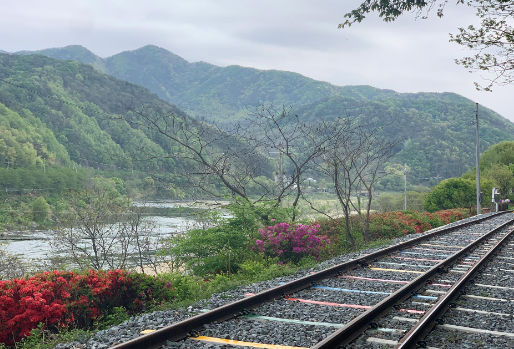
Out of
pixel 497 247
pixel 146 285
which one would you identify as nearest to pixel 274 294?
pixel 146 285

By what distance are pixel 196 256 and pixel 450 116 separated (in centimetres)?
13121

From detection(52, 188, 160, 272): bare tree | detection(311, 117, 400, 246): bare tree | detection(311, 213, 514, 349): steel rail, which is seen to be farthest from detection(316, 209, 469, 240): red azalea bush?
detection(311, 213, 514, 349): steel rail

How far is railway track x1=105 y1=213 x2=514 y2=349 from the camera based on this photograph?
4988 millimetres

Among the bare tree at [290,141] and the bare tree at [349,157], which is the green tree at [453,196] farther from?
the bare tree at [290,141]

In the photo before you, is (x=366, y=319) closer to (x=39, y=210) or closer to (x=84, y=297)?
(x=84, y=297)

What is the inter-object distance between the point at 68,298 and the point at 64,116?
367ft

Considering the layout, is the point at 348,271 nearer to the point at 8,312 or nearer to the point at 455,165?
the point at 8,312

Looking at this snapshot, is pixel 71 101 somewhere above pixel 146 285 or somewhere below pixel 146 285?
above

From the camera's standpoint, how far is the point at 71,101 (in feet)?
383

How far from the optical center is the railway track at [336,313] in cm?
499

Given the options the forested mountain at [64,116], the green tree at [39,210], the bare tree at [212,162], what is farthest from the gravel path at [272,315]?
the forested mountain at [64,116]

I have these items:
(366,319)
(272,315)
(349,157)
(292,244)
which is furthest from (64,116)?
(366,319)

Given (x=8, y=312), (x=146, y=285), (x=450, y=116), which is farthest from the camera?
(x=450, y=116)

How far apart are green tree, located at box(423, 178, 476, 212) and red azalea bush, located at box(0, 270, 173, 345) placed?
118ft
